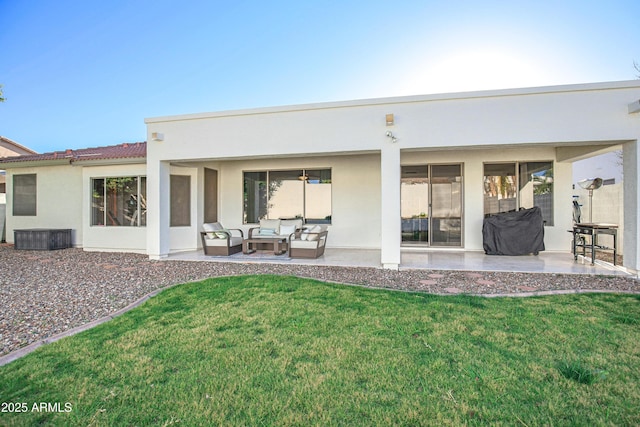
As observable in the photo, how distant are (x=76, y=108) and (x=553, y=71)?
25335 mm

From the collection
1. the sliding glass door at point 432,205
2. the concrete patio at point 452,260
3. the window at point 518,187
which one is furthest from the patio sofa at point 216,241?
the window at point 518,187

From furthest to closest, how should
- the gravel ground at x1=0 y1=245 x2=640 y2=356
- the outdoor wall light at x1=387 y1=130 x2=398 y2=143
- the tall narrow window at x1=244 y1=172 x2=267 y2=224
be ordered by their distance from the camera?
the tall narrow window at x1=244 y1=172 x2=267 y2=224 → the outdoor wall light at x1=387 y1=130 x2=398 y2=143 → the gravel ground at x1=0 y1=245 x2=640 y2=356

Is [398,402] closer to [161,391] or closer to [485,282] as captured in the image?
[161,391]

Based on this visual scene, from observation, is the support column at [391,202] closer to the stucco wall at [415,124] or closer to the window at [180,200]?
the stucco wall at [415,124]

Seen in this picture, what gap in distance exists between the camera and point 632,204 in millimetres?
5930

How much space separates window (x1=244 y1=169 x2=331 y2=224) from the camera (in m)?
10.3

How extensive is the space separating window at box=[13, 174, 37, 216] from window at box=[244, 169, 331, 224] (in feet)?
25.2

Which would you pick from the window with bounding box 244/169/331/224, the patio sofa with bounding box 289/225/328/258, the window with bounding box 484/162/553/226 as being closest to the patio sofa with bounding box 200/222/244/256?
the patio sofa with bounding box 289/225/328/258

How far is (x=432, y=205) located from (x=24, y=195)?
14120 millimetres

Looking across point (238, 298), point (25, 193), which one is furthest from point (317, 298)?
point (25, 193)

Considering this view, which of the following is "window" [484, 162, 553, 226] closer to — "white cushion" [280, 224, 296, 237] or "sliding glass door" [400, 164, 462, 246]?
"sliding glass door" [400, 164, 462, 246]

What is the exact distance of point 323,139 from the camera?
23.4 feet

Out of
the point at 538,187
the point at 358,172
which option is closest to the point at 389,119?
the point at 358,172

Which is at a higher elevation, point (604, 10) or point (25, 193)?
point (604, 10)
